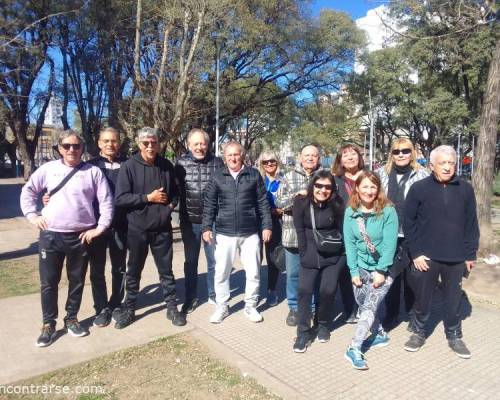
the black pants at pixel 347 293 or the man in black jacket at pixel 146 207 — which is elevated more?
the man in black jacket at pixel 146 207

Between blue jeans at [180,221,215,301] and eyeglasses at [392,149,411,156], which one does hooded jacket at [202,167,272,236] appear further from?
eyeglasses at [392,149,411,156]

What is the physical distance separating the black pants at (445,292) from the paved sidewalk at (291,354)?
0.66 ft

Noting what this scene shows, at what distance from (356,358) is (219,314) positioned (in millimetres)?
1466

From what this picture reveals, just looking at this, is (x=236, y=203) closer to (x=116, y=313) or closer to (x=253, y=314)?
(x=253, y=314)

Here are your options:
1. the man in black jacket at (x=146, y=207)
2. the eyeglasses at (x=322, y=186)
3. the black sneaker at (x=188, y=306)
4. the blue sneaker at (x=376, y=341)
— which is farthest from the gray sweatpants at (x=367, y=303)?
the black sneaker at (x=188, y=306)

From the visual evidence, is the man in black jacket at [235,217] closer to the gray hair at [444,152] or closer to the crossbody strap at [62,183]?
the crossbody strap at [62,183]

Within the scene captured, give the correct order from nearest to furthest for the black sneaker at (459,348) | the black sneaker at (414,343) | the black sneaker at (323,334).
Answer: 1. the black sneaker at (459,348)
2. the black sneaker at (414,343)
3. the black sneaker at (323,334)

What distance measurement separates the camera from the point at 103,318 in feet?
13.5

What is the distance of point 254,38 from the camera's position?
58.7 feet

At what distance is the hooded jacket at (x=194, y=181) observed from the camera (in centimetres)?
434

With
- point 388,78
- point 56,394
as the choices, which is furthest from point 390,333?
point 388,78

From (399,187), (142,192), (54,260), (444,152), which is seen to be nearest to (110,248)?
(54,260)

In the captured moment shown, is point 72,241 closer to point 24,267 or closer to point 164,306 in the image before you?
point 164,306

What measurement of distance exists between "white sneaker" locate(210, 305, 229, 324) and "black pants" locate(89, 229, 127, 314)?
3.23 feet
